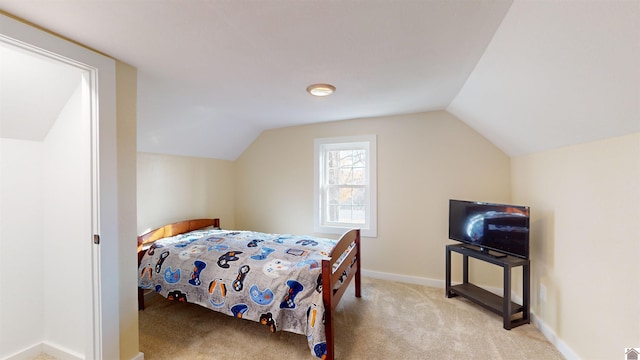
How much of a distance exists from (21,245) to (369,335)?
2.81 metres

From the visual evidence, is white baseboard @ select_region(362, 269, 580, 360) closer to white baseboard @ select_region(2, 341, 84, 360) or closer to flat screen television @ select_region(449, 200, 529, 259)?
flat screen television @ select_region(449, 200, 529, 259)

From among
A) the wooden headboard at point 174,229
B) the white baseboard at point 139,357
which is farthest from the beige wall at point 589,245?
the wooden headboard at point 174,229

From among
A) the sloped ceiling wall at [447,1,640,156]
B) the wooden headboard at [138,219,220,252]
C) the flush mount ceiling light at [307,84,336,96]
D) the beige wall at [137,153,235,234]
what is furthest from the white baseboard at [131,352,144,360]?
the sloped ceiling wall at [447,1,640,156]

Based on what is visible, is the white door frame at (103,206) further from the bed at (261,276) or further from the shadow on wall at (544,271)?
Result: the shadow on wall at (544,271)

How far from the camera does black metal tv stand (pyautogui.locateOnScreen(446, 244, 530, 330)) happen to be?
2283mm

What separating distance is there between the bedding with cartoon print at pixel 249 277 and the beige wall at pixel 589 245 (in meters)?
1.76

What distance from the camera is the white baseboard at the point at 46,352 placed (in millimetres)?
1873

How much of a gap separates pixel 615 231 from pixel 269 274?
90.5 inches

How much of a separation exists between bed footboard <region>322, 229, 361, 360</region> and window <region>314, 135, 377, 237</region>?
769mm

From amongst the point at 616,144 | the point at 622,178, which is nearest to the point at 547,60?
the point at 616,144

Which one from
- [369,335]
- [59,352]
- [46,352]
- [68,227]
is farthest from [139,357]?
[369,335]

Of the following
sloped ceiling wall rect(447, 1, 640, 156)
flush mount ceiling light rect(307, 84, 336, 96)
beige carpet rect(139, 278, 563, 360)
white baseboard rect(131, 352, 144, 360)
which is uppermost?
flush mount ceiling light rect(307, 84, 336, 96)

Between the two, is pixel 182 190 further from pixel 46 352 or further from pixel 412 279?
pixel 412 279

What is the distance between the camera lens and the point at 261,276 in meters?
2.15
